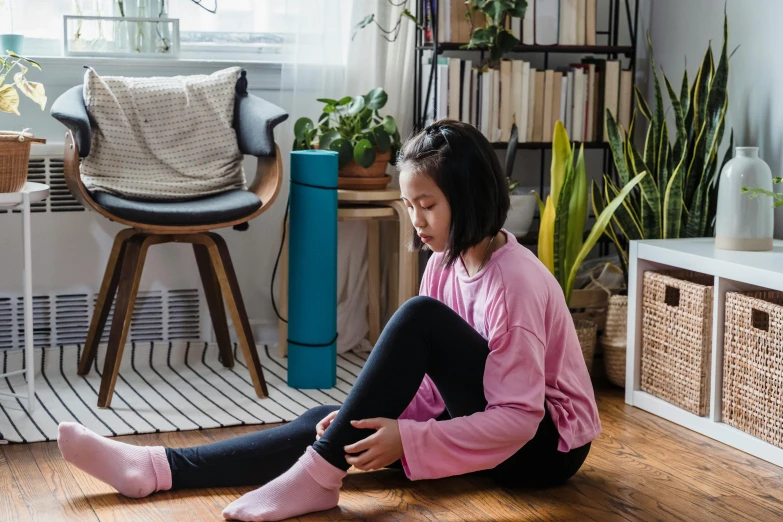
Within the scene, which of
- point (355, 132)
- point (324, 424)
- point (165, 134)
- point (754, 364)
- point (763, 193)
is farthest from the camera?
point (355, 132)

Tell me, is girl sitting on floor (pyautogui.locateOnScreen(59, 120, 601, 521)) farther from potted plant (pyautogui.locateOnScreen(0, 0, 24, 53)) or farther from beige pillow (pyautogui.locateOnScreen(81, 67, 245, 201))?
potted plant (pyautogui.locateOnScreen(0, 0, 24, 53))

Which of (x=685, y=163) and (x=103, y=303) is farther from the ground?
(x=685, y=163)

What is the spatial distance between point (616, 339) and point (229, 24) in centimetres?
158

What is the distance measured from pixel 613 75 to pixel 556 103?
20 centimetres

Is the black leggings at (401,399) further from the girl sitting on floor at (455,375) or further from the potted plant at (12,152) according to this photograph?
the potted plant at (12,152)

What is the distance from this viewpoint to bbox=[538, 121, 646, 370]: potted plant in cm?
259

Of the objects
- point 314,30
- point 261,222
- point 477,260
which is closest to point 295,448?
point 477,260

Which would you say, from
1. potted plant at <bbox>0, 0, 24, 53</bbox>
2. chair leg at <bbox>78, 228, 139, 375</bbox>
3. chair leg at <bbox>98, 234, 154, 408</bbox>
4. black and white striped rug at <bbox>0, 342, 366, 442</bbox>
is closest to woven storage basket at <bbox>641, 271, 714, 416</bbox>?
black and white striped rug at <bbox>0, 342, 366, 442</bbox>

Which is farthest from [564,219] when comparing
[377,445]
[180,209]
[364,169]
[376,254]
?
[377,445]

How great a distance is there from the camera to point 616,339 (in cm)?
Result: 265

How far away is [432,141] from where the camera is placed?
1617 millimetres

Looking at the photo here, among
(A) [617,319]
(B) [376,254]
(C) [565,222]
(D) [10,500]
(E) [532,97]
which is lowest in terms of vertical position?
(D) [10,500]

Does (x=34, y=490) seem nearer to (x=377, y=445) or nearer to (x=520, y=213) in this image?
(x=377, y=445)

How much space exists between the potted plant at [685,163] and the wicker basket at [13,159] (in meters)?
1.59
